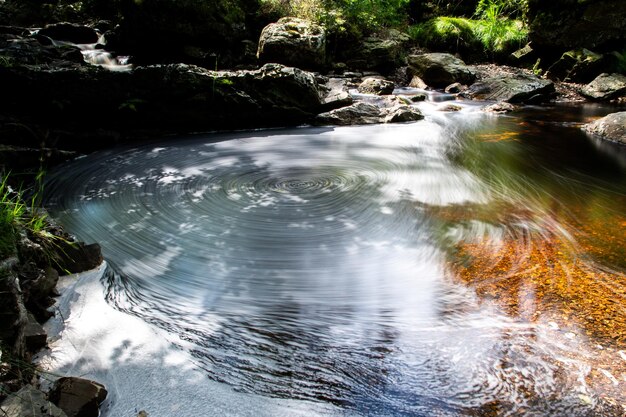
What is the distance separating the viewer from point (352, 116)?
1023 cm

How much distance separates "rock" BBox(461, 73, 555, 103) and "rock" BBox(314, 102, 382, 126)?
4846 mm

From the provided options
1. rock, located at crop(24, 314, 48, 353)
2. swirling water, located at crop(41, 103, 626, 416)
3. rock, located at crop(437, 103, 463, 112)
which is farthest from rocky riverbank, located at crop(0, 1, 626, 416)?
rock, located at crop(437, 103, 463, 112)

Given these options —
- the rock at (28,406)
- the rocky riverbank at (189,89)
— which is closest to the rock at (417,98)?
the rocky riverbank at (189,89)

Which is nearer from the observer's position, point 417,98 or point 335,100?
point 335,100

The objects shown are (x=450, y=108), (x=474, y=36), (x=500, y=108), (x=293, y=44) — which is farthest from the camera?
(x=474, y=36)

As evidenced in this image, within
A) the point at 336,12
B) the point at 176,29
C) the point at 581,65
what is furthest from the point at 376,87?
the point at 581,65

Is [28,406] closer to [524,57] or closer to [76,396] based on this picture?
[76,396]

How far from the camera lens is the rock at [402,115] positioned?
10.4 metres

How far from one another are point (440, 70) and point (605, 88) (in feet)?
16.9

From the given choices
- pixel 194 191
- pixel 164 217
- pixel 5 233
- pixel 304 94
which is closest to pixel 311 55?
pixel 304 94

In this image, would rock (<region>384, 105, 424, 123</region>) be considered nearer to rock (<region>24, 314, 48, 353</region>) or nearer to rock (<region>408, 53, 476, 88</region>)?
rock (<region>408, 53, 476, 88</region>)

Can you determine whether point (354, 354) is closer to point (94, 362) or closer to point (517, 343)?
point (517, 343)

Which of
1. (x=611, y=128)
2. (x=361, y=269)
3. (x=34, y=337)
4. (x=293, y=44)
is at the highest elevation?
(x=293, y=44)

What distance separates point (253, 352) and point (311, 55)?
11978mm
